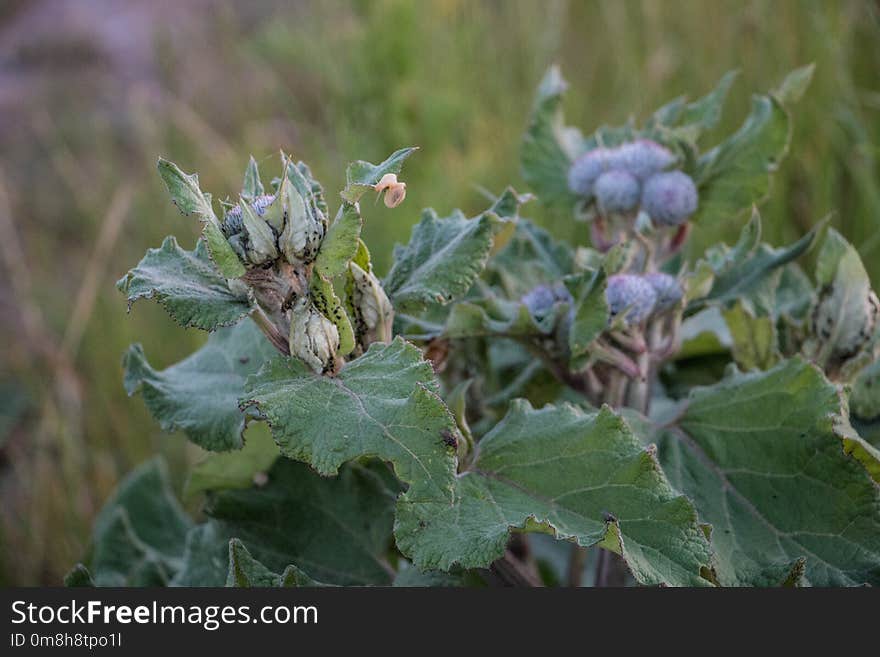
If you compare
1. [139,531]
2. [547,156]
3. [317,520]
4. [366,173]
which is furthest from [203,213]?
[139,531]

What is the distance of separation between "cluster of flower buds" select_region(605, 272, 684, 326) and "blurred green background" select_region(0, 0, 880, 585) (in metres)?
0.88

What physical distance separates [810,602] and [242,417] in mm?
539

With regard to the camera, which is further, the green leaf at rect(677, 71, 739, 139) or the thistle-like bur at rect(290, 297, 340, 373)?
the green leaf at rect(677, 71, 739, 139)

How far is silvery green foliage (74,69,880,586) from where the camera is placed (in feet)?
2.87

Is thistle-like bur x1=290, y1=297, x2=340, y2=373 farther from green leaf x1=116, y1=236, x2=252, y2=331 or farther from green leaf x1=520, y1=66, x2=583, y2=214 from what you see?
green leaf x1=520, y1=66, x2=583, y2=214

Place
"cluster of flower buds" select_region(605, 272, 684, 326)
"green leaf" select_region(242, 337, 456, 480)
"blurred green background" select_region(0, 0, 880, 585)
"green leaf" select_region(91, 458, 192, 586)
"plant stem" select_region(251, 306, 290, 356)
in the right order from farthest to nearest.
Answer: "blurred green background" select_region(0, 0, 880, 585), "green leaf" select_region(91, 458, 192, 586), "cluster of flower buds" select_region(605, 272, 684, 326), "plant stem" select_region(251, 306, 290, 356), "green leaf" select_region(242, 337, 456, 480)

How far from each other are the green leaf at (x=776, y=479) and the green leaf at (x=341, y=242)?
0.44m

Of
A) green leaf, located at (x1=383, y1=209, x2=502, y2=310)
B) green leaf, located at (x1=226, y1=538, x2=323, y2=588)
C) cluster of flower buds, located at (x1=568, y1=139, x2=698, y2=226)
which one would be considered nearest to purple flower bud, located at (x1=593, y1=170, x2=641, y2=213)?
cluster of flower buds, located at (x1=568, y1=139, x2=698, y2=226)

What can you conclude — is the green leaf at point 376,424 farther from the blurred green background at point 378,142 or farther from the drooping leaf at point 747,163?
the blurred green background at point 378,142

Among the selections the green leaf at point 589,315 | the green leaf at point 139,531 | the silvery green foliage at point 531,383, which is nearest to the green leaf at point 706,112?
the silvery green foliage at point 531,383

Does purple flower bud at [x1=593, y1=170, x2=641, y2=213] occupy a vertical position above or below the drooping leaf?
below

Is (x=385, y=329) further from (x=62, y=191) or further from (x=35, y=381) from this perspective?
(x=62, y=191)

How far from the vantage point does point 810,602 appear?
0.89 meters

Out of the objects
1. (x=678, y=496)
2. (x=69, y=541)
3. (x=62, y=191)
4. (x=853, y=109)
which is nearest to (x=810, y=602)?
(x=678, y=496)
